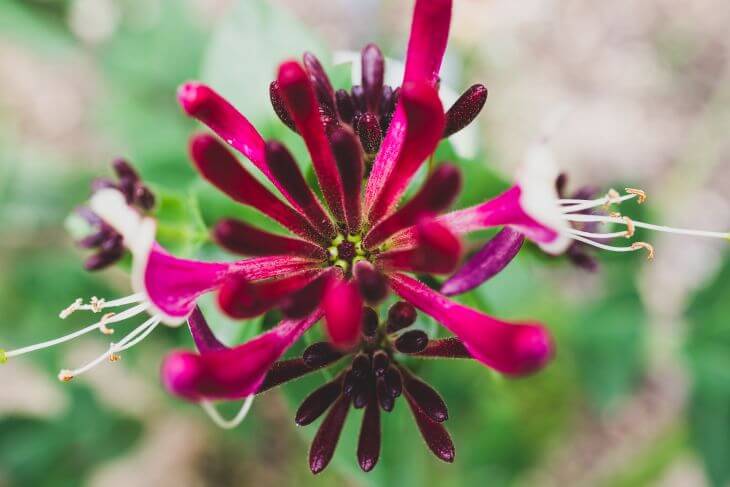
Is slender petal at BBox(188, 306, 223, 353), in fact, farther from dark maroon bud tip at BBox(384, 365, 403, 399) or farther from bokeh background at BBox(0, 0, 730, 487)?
bokeh background at BBox(0, 0, 730, 487)

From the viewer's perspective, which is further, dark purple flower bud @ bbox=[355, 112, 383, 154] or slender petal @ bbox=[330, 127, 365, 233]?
dark purple flower bud @ bbox=[355, 112, 383, 154]

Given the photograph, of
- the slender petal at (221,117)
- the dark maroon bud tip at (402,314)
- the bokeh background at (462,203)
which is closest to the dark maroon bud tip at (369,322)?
the dark maroon bud tip at (402,314)

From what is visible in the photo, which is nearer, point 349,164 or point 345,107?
point 349,164

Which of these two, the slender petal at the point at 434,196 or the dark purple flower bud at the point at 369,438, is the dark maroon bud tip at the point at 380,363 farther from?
the slender petal at the point at 434,196

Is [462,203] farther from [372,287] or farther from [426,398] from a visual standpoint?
[372,287]

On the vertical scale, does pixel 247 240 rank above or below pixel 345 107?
below

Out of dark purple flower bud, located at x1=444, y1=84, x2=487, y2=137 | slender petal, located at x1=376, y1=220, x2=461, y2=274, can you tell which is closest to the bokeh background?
dark purple flower bud, located at x1=444, y1=84, x2=487, y2=137

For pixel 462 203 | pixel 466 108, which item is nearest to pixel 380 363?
Answer: pixel 466 108
